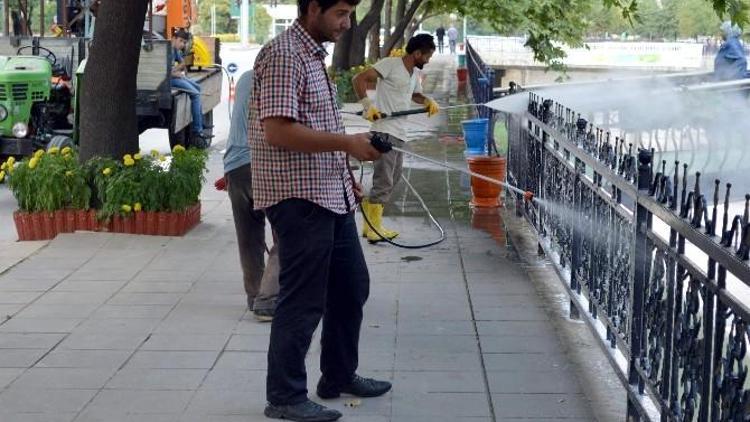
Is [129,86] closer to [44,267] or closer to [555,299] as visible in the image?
[44,267]

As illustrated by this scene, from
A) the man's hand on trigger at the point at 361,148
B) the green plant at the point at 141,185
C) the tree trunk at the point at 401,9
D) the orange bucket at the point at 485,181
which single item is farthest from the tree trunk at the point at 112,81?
the tree trunk at the point at 401,9

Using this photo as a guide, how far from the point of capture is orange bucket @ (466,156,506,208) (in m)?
11.6

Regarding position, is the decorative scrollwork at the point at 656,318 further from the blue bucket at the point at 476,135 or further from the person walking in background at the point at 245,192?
the blue bucket at the point at 476,135

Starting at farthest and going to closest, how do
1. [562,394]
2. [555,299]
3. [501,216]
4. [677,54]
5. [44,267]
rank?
1. [677,54]
2. [501,216]
3. [44,267]
4. [555,299]
5. [562,394]

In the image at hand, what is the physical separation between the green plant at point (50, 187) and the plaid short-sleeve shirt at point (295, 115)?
17.1ft

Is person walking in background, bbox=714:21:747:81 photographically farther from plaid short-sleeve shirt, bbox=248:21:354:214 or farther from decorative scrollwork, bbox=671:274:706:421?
decorative scrollwork, bbox=671:274:706:421

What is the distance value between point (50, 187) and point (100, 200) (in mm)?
419

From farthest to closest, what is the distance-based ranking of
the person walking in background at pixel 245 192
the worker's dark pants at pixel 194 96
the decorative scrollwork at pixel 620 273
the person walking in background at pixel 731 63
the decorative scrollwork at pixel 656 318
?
the person walking in background at pixel 731 63
the worker's dark pants at pixel 194 96
the person walking in background at pixel 245 192
the decorative scrollwork at pixel 620 273
the decorative scrollwork at pixel 656 318

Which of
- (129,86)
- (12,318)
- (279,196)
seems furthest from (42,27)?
(279,196)

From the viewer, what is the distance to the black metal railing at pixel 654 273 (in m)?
3.93

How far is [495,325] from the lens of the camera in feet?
23.7

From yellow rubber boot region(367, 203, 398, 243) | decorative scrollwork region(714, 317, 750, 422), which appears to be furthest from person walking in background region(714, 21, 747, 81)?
decorative scrollwork region(714, 317, 750, 422)

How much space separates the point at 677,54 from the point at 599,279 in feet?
164

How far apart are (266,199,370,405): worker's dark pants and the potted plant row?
4.78 metres
